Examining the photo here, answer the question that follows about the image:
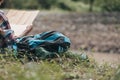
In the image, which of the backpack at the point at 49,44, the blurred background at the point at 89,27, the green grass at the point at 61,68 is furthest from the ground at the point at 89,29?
the green grass at the point at 61,68

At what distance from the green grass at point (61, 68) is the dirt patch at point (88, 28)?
9539 mm

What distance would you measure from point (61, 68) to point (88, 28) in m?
14.0

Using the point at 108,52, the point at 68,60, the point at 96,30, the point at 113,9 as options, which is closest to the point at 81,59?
the point at 68,60

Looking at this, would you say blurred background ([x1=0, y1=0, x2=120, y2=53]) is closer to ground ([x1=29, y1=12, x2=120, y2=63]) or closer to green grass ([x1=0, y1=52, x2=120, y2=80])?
ground ([x1=29, y1=12, x2=120, y2=63])

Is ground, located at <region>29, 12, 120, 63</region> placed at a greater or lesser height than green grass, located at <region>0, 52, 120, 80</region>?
lesser

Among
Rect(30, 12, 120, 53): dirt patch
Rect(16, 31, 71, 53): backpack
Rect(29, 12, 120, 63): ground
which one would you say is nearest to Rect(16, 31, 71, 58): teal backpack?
Rect(16, 31, 71, 53): backpack

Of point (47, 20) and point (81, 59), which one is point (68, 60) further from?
point (47, 20)

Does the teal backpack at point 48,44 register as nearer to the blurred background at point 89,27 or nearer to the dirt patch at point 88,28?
the blurred background at point 89,27

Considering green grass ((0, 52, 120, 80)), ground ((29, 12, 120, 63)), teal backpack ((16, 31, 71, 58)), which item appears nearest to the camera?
green grass ((0, 52, 120, 80))

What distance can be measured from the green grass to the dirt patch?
954cm

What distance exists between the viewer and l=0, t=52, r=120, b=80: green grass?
567cm

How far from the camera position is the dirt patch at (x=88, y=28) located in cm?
1791

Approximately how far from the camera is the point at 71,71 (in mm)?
6812

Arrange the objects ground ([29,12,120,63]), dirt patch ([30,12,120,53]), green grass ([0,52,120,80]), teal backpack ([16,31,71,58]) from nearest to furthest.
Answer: green grass ([0,52,120,80])
teal backpack ([16,31,71,58])
ground ([29,12,120,63])
dirt patch ([30,12,120,53])
